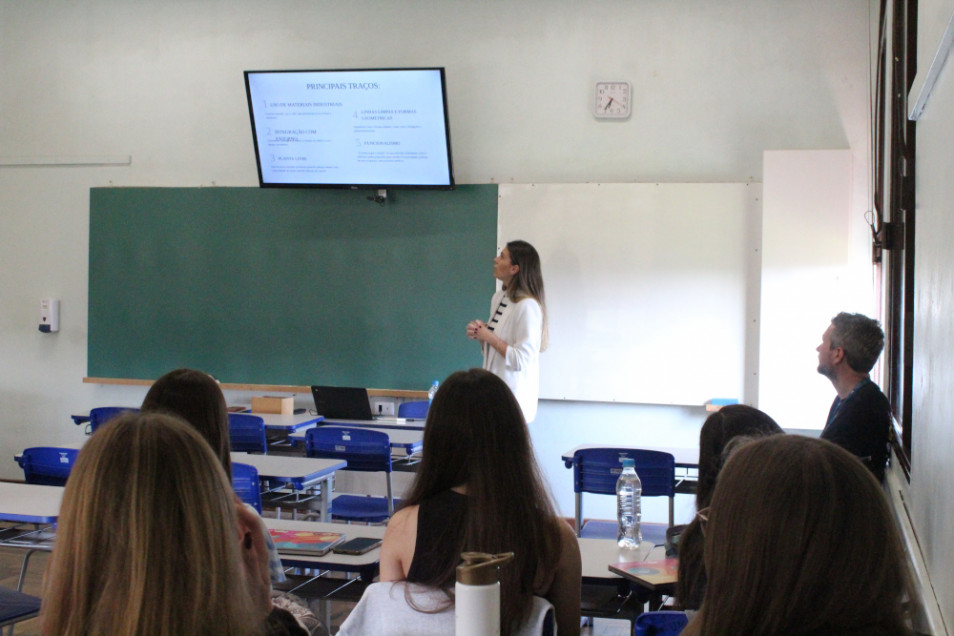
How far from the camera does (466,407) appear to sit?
181cm

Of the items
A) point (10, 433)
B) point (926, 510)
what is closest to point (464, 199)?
point (10, 433)

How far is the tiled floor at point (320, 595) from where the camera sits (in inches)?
111

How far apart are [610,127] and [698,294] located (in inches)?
48.6

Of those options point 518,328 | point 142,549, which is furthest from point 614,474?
point 142,549

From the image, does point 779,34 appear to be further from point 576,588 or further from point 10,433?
point 10,433

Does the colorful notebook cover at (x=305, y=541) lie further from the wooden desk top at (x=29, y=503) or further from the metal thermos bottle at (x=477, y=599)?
the metal thermos bottle at (x=477, y=599)

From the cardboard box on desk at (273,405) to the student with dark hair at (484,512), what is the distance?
3.90 meters

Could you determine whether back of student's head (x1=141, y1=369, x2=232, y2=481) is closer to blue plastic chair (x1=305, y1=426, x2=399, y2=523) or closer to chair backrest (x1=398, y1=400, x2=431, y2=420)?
blue plastic chair (x1=305, y1=426, x2=399, y2=523)

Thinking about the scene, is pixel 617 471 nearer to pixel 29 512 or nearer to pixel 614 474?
pixel 614 474

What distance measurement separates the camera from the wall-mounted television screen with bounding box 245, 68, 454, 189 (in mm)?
5711

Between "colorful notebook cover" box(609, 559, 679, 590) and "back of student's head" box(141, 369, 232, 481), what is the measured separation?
105cm

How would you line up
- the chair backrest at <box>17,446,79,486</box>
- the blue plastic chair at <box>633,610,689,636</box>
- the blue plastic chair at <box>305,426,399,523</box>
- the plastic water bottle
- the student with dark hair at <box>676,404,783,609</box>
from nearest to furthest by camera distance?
the blue plastic chair at <box>633,610,689,636</box> → the student with dark hair at <box>676,404,783,609</box> → the plastic water bottle → the chair backrest at <box>17,446,79,486</box> → the blue plastic chair at <box>305,426,399,523</box>

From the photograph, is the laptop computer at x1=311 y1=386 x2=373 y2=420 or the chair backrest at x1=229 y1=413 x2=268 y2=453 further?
the laptop computer at x1=311 y1=386 x2=373 y2=420

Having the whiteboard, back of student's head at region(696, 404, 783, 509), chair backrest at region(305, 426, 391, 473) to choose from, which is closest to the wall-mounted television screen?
the whiteboard
